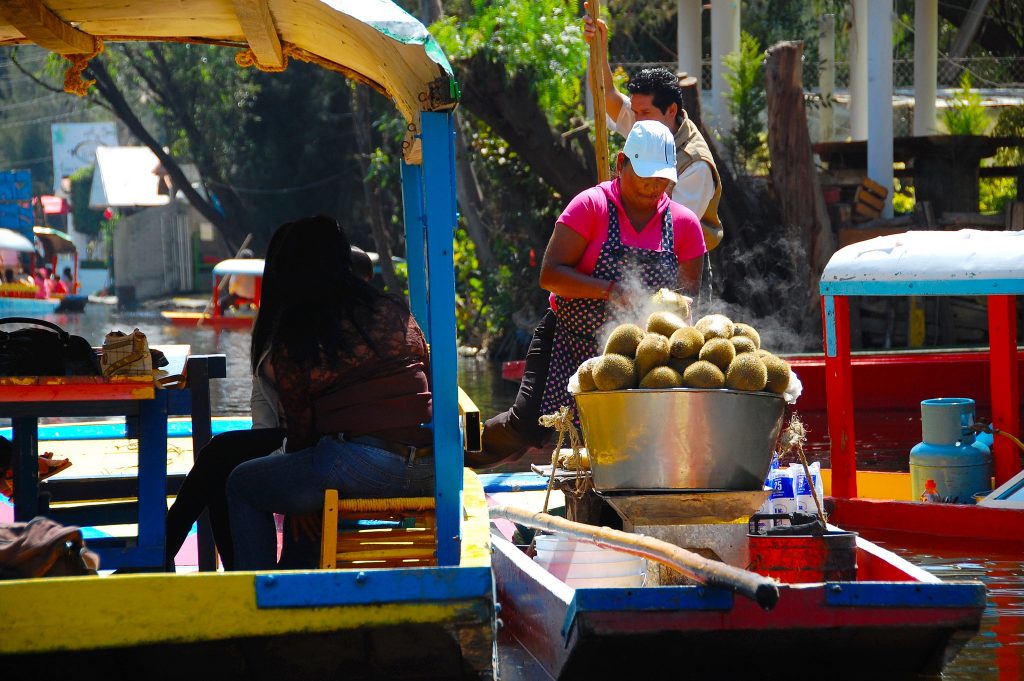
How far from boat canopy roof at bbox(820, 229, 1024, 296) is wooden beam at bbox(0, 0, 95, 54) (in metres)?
3.94

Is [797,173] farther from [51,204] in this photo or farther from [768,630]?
[51,204]

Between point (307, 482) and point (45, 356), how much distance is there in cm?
110

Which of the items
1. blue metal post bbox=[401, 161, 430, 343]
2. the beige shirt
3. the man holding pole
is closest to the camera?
blue metal post bbox=[401, 161, 430, 343]

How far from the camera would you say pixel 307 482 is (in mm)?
4637

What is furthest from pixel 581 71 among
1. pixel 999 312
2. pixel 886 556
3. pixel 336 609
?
pixel 336 609

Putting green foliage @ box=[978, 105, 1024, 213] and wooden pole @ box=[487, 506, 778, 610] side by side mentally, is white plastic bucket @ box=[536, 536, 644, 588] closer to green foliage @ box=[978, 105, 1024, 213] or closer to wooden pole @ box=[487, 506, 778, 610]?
wooden pole @ box=[487, 506, 778, 610]

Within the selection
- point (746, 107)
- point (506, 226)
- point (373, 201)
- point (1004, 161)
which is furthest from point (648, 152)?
point (373, 201)

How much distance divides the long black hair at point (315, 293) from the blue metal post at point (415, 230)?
1.02 m

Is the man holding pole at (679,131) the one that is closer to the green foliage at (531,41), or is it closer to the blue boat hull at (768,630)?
the blue boat hull at (768,630)

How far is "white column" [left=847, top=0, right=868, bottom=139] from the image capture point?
2050 cm

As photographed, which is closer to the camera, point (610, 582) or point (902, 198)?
point (610, 582)

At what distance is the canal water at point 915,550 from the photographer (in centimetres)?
563

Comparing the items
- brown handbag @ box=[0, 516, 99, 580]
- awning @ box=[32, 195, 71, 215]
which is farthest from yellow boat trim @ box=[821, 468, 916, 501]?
awning @ box=[32, 195, 71, 215]

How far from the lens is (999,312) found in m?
7.29
